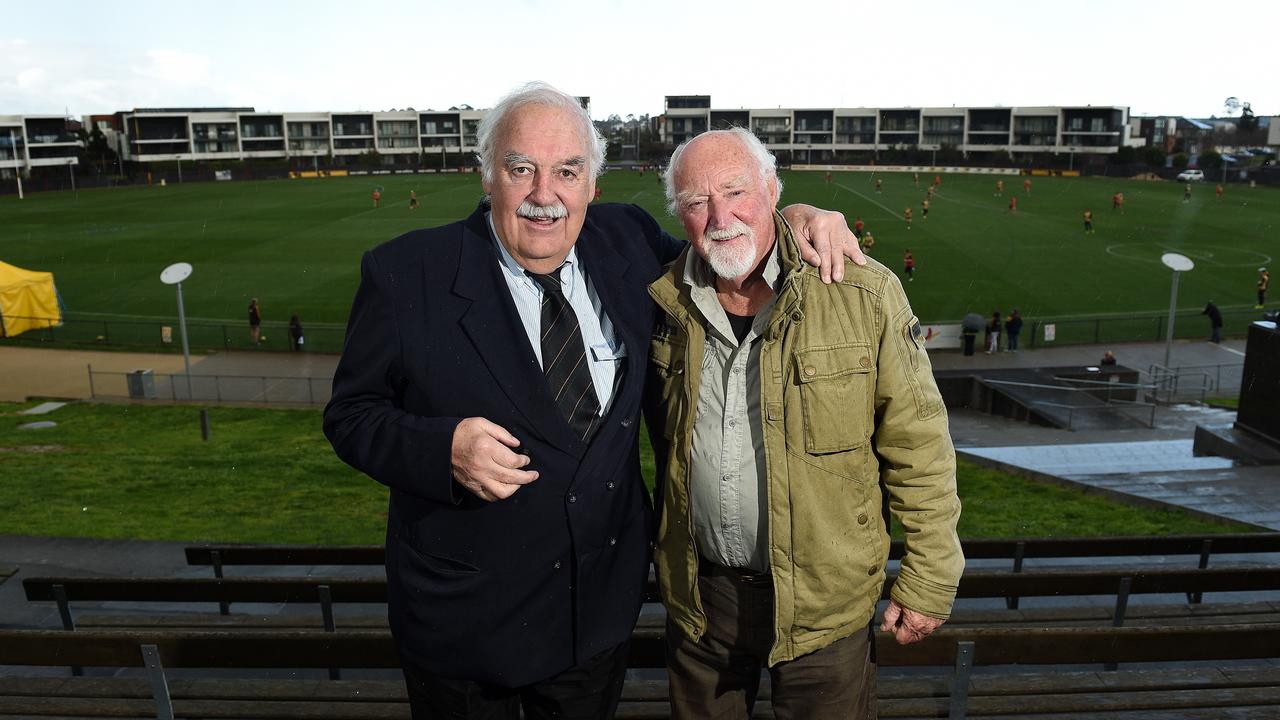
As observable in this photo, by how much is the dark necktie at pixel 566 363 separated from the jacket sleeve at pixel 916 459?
911mm

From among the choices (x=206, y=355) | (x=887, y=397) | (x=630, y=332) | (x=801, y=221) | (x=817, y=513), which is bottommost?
(x=206, y=355)

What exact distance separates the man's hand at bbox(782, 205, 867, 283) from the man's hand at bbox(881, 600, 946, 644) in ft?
3.50

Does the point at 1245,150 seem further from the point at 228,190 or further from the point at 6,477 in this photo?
the point at 6,477

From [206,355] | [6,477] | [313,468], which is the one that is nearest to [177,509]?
[313,468]

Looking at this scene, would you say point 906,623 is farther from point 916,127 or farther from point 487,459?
point 916,127

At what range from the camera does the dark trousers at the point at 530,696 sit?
273 cm

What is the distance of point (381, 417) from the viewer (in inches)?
99.7

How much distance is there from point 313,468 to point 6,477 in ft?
14.7

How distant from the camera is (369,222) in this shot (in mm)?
65938

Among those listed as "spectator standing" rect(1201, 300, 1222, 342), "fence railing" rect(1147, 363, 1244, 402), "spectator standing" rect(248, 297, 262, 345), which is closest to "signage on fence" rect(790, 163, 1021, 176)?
"spectator standing" rect(1201, 300, 1222, 342)

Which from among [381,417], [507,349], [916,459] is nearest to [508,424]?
[507,349]

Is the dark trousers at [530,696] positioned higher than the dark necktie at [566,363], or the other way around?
the dark necktie at [566,363]

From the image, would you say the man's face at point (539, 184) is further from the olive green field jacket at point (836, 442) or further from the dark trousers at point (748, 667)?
the dark trousers at point (748, 667)

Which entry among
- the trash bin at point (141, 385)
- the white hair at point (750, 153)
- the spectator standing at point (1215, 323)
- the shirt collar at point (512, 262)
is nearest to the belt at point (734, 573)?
the shirt collar at point (512, 262)
